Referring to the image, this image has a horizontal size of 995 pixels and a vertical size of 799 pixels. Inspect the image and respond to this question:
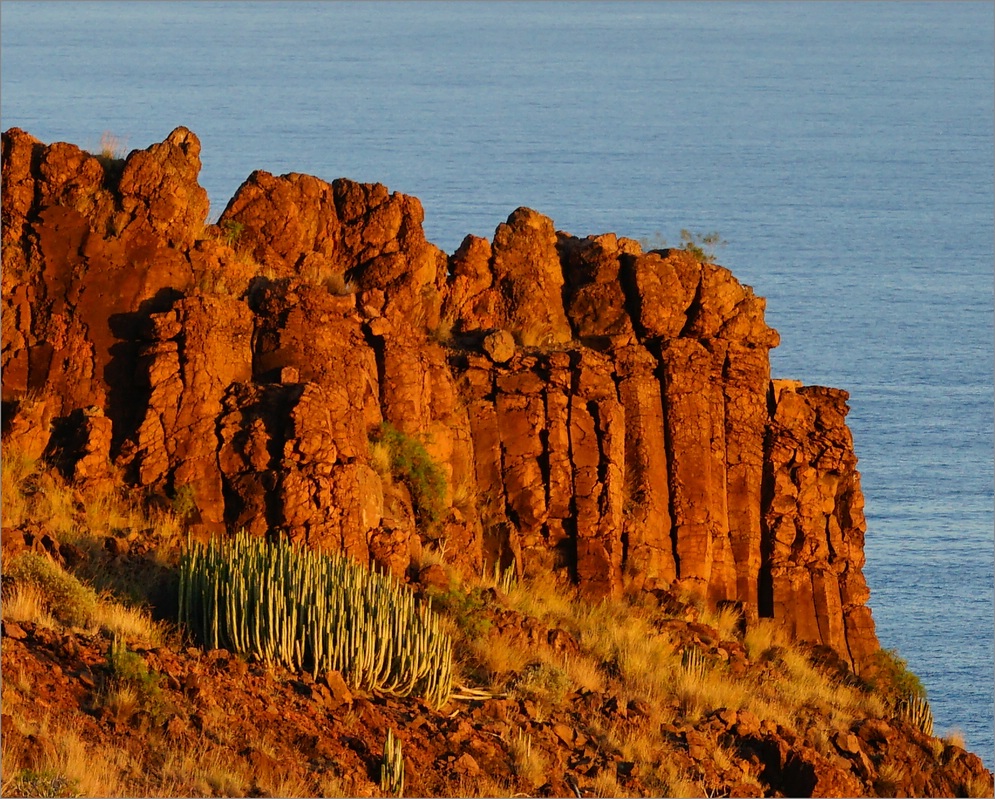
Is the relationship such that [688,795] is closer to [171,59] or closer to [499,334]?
[499,334]

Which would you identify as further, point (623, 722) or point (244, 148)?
point (244, 148)

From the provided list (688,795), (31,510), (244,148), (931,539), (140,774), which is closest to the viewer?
(140,774)

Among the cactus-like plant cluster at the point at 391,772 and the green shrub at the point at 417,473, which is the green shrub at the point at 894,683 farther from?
the cactus-like plant cluster at the point at 391,772

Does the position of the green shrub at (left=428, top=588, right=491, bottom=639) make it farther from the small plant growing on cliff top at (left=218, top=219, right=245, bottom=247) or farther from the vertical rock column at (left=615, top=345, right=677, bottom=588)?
the small plant growing on cliff top at (left=218, top=219, right=245, bottom=247)

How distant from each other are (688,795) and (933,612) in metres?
32.0

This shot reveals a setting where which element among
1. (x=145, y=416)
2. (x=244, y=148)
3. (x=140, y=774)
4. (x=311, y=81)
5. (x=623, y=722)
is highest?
(x=311, y=81)

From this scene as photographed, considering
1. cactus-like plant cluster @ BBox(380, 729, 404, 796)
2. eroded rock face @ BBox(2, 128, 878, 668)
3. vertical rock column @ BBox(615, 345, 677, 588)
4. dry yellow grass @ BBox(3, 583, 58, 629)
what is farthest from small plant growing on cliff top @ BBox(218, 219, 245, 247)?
cactus-like plant cluster @ BBox(380, 729, 404, 796)

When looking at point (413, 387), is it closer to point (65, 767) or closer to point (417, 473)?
point (417, 473)

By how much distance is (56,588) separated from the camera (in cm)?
2355

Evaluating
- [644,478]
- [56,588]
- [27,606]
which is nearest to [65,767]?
[27,606]

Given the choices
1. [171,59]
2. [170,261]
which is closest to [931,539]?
[170,261]

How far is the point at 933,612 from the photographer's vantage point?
54094 mm

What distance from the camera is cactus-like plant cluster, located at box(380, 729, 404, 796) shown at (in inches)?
824

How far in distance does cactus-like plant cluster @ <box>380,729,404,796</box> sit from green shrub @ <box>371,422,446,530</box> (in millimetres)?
7449
